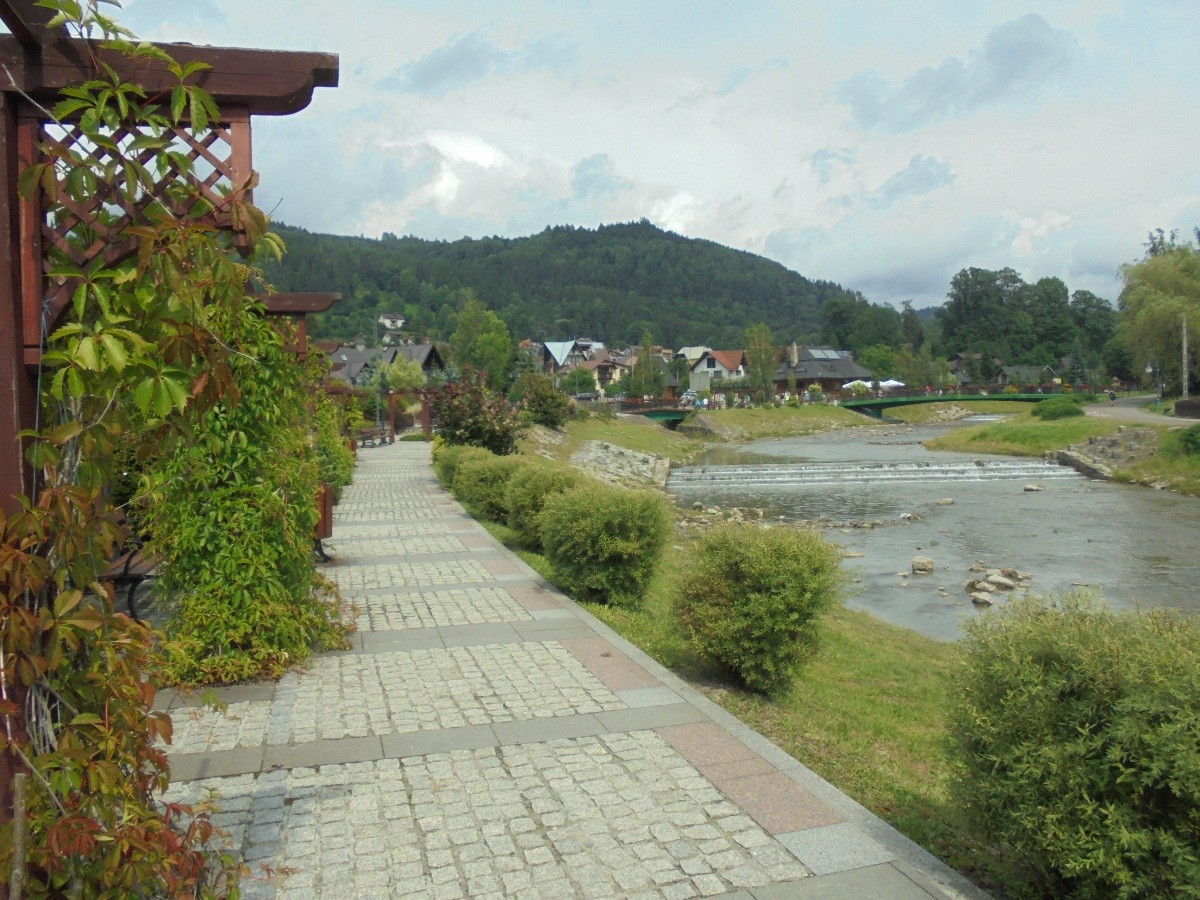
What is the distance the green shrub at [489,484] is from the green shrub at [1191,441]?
27.7 m

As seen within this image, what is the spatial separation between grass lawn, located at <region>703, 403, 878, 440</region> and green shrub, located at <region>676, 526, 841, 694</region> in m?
56.3

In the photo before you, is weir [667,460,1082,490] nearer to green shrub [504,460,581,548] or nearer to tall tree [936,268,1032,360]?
green shrub [504,460,581,548]

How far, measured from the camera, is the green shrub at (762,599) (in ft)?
22.0

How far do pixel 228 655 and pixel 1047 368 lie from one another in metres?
121

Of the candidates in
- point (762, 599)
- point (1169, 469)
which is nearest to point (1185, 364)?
point (1169, 469)

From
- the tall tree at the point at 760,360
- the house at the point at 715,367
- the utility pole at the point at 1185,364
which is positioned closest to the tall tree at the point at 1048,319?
the house at the point at 715,367

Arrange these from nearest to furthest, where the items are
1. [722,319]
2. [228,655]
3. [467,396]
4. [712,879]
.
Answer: [712,879] < [228,655] < [467,396] < [722,319]

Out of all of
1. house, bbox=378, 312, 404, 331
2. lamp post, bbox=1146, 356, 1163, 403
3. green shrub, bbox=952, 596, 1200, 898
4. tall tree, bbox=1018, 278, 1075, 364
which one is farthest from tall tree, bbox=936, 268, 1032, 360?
green shrub, bbox=952, 596, 1200, 898

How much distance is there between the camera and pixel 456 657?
7711 millimetres

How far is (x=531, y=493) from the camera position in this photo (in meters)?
13.1

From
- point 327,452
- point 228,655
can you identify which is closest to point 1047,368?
point 327,452

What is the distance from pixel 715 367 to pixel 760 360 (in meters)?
31.4

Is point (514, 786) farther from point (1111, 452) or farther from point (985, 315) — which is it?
point (985, 315)

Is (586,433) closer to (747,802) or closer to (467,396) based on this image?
(467,396)
